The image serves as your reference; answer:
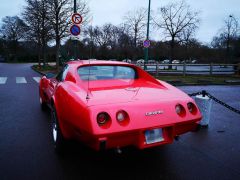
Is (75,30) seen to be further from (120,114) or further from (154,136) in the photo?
(154,136)

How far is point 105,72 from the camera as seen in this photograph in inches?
160

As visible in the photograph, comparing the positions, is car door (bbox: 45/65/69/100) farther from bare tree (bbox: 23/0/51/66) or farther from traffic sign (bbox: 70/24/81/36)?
bare tree (bbox: 23/0/51/66)

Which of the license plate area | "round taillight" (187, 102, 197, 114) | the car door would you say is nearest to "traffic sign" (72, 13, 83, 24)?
the car door

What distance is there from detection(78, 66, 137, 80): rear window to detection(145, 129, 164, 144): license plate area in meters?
1.52

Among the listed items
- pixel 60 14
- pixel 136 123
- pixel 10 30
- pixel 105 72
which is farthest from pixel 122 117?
pixel 10 30

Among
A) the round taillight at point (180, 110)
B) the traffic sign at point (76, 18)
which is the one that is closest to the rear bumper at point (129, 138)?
the round taillight at point (180, 110)

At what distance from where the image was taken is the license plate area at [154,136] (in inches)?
109

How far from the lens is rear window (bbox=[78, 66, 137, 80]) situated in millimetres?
3914

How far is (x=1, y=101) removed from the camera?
7.52 metres

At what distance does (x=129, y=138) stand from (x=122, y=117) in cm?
26

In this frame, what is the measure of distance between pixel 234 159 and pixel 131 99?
1808 millimetres

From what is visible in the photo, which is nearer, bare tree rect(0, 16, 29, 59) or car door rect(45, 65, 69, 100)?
car door rect(45, 65, 69, 100)

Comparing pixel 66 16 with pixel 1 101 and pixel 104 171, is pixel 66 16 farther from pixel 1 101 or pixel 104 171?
pixel 104 171

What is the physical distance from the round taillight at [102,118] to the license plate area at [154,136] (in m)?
0.52
